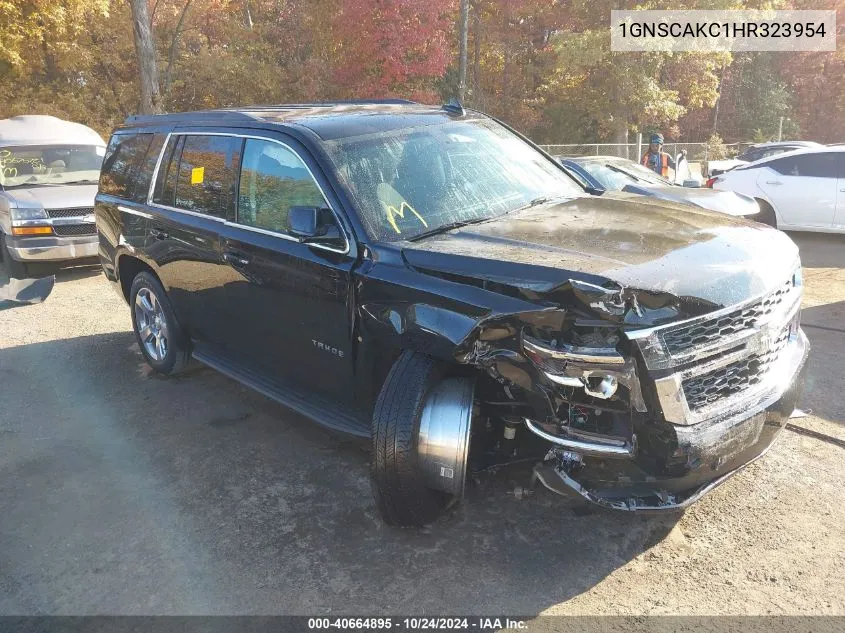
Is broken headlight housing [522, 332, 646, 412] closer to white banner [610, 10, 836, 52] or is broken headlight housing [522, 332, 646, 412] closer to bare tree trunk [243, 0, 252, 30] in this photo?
white banner [610, 10, 836, 52]

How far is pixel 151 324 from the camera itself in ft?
18.3

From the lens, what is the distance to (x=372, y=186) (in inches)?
144

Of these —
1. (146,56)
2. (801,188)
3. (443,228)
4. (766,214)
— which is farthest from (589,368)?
(146,56)

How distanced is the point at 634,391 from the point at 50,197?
330 inches

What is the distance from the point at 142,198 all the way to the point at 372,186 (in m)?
2.42

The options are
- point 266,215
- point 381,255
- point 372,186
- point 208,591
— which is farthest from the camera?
point 266,215

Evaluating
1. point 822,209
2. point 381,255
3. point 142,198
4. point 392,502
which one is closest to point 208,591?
point 392,502

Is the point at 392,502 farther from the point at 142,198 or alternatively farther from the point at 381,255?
the point at 142,198

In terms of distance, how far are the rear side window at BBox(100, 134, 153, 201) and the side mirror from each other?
7.35ft

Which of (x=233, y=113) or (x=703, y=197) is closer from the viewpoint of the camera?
(x=233, y=113)

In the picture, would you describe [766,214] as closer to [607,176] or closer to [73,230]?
[607,176]

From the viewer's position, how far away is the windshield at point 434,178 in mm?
3598

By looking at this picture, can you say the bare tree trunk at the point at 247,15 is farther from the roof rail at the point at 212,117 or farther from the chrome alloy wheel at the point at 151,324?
the chrome alloy wheel at the point at 151,324

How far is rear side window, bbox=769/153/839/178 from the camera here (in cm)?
1034
